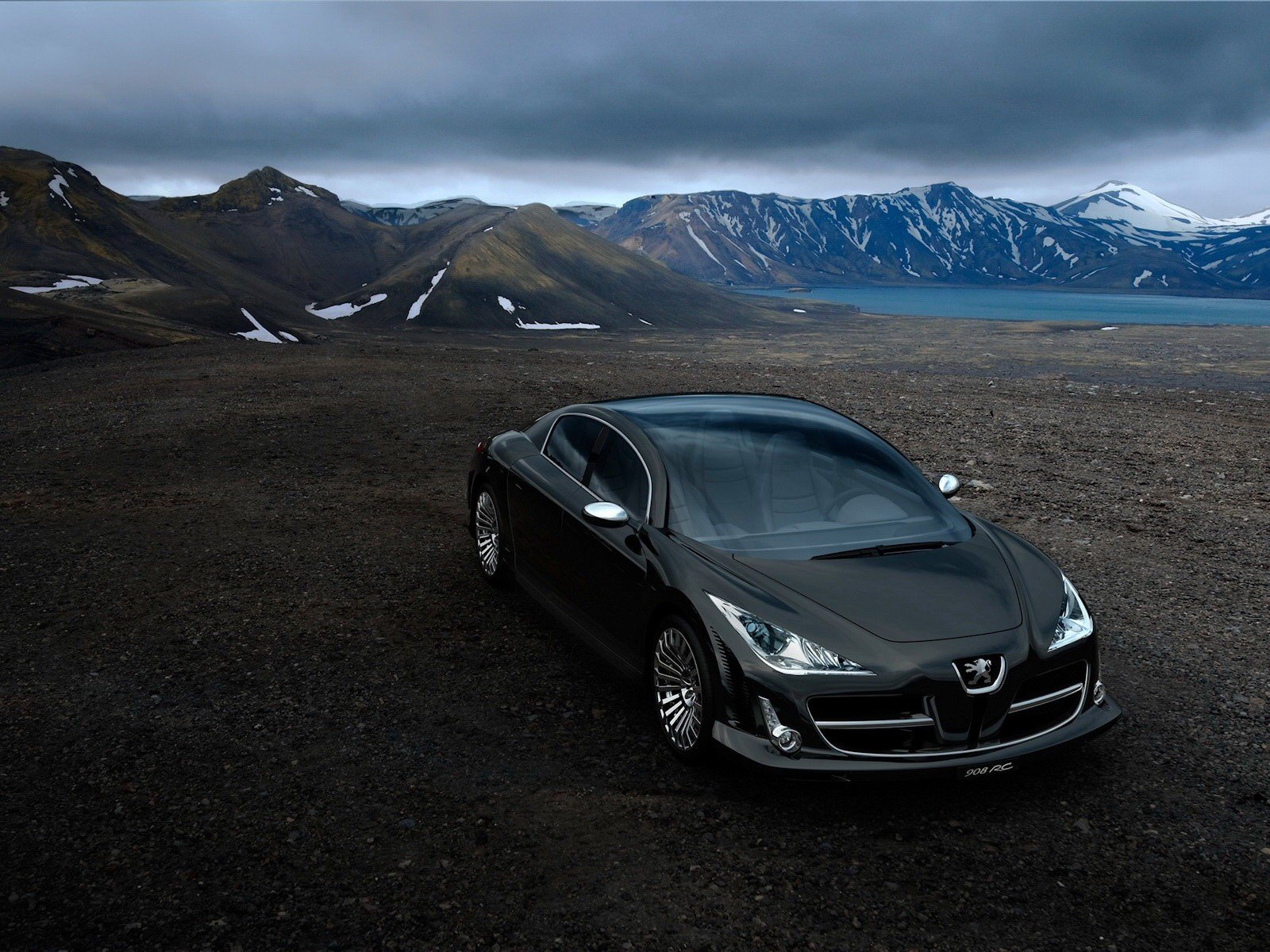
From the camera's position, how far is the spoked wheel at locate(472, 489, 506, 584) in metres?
6.26

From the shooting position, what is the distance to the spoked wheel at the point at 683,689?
3885mm

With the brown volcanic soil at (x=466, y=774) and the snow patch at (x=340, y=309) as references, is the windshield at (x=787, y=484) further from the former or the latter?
the snow patch at (x=340, y=309)

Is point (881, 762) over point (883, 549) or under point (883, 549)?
under

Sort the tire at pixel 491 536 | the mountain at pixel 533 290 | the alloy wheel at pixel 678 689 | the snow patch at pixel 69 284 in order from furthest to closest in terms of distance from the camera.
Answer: the mountain at pixel 533 290, the snow patch at pixel 69 284, the tire at pixel 491 536, the alloy wheel at pixel 678 689

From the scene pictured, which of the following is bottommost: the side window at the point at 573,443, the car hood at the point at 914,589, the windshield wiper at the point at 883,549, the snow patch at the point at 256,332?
the snow patch at the point at 256,332

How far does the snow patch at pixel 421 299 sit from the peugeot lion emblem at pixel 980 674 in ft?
249

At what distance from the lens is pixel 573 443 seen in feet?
18.6

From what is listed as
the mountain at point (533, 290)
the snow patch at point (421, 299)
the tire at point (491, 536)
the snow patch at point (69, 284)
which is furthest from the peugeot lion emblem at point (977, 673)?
the snow patch at point (421, 299)

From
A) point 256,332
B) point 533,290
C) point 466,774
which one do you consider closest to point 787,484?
point 466,774

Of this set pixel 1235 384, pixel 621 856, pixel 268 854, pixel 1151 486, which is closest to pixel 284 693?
pixel 268 854

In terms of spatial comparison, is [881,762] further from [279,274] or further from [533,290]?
[279,274]

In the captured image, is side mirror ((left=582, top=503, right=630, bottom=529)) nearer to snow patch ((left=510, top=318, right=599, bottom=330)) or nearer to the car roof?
the car roof

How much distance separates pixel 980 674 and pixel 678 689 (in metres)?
1.30

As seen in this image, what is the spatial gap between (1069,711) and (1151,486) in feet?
23.7
